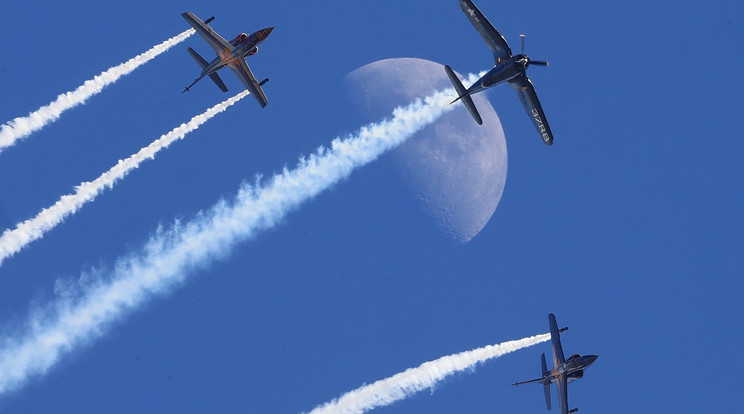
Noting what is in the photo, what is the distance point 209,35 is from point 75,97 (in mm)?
13927

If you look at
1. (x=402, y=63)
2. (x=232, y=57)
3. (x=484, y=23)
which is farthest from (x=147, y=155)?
(x=484, y=23)

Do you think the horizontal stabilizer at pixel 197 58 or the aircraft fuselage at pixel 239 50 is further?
the horizontal stabilizer at pixel 197 58

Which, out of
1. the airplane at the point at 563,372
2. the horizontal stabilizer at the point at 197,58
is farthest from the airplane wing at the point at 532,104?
the horizontal stabilizer at the point at 197,58

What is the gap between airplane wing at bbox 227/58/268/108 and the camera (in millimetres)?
86838

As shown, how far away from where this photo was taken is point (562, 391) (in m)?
88.4

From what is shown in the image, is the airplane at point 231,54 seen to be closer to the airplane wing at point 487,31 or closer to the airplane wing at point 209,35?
the airplane wing at point 209,35

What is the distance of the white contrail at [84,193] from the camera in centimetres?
7744

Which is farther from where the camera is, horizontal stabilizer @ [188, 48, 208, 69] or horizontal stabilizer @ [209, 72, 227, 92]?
horizontal stabilizer @ [209, 72, 227, 92]

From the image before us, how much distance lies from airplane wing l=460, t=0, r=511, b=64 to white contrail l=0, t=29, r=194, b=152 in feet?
87.4

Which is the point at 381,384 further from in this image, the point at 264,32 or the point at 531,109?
the point at 264,32

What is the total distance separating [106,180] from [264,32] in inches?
790

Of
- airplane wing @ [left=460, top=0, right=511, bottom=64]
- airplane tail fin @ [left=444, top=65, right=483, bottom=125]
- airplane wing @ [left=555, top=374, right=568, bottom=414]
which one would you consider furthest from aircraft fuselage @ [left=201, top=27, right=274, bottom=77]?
airplane wing @ [left=555, top=374, right=568, bottom=414]

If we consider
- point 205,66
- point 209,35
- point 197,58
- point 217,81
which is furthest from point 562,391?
point 209,35

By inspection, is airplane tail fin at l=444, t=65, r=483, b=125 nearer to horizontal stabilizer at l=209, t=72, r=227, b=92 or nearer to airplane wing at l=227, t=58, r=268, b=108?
airplane wing at l=227, t=58, r=268, b=108
